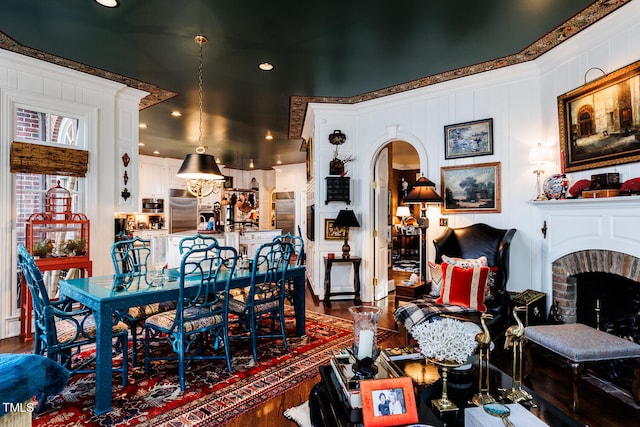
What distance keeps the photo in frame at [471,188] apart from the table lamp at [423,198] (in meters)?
0.23

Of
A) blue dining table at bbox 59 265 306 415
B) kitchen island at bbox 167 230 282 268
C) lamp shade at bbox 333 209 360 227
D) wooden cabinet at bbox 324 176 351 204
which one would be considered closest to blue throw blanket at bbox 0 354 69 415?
blue dining table at bbox 59 265 306 415

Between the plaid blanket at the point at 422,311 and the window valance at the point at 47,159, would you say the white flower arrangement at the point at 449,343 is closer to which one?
the plaid blanket at the point at 422,311

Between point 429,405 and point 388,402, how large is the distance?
346mm

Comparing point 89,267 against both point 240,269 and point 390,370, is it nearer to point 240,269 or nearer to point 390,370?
point 240,269

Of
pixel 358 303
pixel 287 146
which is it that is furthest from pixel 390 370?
pixel 287 146

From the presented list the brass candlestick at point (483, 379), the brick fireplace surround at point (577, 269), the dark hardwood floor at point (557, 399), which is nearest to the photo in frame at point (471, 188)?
the brick fireplace surround at point (577, 269)

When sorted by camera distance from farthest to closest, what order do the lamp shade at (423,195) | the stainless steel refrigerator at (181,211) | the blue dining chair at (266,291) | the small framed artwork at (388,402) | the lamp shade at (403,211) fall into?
the lamp shade at (403,211), the stainless steel refrigerator at (181,211), the lamp shade at (423,195), the blue dining chair at (266,291), the small framed artwork at (388,402)

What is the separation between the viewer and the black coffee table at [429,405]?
1.52 metres

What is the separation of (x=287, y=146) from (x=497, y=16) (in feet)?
18.7

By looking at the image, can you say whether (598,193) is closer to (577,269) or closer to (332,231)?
(577,269)

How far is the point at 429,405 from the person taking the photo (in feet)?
5.54

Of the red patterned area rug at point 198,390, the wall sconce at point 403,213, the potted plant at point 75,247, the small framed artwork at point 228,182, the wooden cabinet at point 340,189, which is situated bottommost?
the red patterned area rug at point 198,390

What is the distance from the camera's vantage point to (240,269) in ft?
11.4

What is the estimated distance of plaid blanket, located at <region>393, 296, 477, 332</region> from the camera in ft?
9.99
